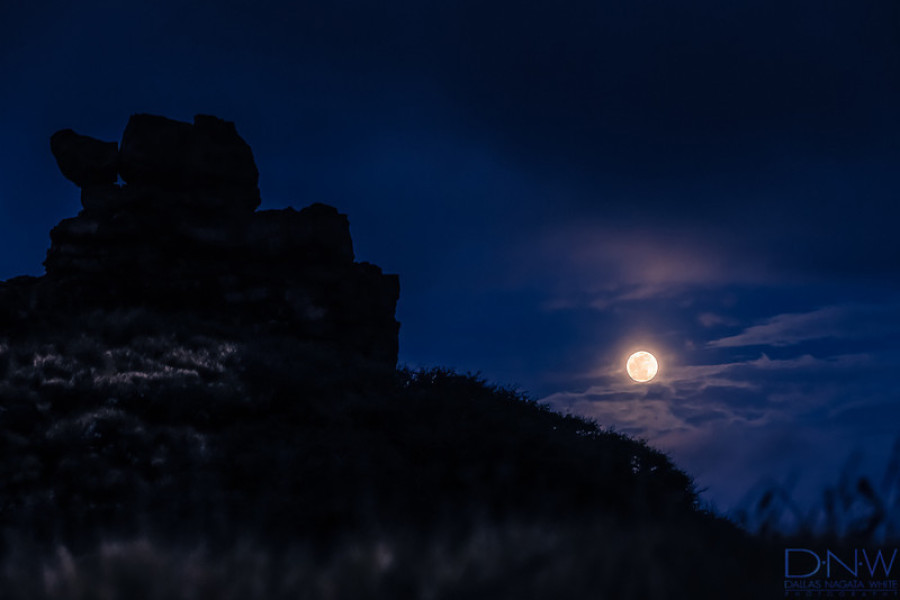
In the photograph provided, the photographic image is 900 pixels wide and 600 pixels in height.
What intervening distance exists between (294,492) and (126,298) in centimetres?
1889

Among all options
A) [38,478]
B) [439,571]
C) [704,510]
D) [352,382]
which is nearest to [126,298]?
[352,382]

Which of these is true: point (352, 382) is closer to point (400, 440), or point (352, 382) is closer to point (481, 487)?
point (400, 440)

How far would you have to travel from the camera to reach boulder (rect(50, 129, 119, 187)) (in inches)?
1213

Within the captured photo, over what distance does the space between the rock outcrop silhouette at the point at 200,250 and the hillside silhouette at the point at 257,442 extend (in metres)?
0.11

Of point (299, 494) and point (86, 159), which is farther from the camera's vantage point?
point (86, 159)

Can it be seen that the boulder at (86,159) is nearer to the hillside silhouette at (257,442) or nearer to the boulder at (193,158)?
the hillside silhouette at (257,442)

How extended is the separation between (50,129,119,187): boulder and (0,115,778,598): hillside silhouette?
0.40 ft

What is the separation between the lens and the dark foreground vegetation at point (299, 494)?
4.11 m

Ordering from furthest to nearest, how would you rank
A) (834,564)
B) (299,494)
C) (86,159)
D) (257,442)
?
1. (86,159)
2. (257,442)
3. (299,494)
4. (834,564)

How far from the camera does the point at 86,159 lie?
101 ft

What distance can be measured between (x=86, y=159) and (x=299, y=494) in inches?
1042

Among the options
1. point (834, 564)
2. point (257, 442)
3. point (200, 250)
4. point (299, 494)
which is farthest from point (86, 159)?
point (834, 564)

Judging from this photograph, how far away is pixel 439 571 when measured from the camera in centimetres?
400

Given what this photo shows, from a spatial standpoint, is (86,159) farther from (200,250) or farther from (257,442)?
(257,442)
